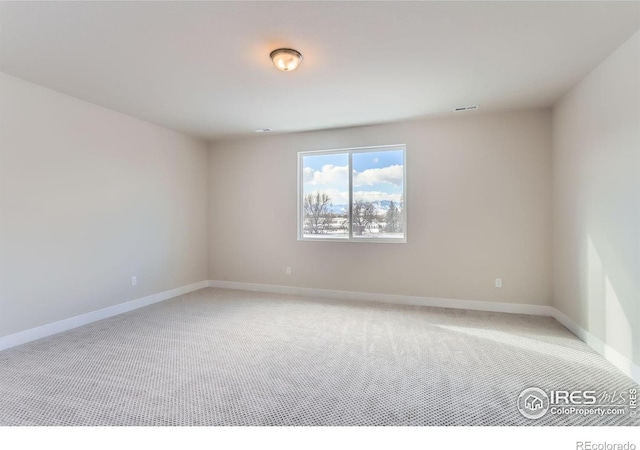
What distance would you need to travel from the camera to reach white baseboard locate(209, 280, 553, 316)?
4077 millimetres

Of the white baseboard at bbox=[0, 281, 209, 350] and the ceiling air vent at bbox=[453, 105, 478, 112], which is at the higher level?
the ceiling air vent at bbox=[453, 105, 478, 112]

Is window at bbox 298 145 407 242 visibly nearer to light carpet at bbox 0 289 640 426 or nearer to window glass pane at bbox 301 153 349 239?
window glass pane at bbox 301 153 349 239

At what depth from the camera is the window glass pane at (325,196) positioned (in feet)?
16.5

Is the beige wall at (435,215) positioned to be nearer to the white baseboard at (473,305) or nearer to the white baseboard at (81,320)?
the white baseboard at (473,305)

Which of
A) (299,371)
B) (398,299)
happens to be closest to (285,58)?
(299,371)

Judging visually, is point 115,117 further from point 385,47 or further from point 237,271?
point 385,47

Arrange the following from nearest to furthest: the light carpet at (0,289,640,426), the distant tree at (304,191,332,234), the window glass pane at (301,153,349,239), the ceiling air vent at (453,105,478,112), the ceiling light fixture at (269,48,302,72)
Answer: the light carpet at (0,289,640,426) < the ceiling light fixture at (269,48,302,72) < the ceiling air vent at (453,105,478,112) < the window glass pane at (301,153,349,239) < the distant tree at (304,191,332,234)

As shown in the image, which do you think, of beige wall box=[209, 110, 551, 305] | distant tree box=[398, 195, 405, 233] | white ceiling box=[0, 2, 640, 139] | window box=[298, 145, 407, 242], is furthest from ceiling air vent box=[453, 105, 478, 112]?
distant tree box=[398, 195, 405, 233]

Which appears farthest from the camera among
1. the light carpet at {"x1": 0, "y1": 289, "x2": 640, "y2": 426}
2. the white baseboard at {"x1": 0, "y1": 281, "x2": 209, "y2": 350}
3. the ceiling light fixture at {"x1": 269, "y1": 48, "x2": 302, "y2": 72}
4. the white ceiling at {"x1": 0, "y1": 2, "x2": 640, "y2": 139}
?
the white baseboard at {"x1": 0, "y1": 281, "x2": 209, "y2": 350}

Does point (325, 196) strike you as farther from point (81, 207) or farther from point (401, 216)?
point (81, 207)

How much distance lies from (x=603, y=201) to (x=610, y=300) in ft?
2.78

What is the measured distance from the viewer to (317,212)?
204 inches
